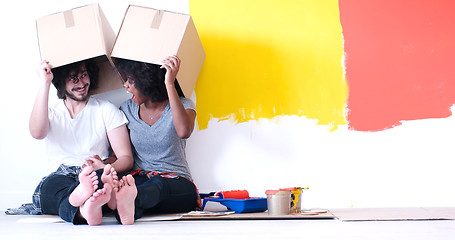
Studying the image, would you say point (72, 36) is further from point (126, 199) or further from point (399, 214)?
point (399, 214)

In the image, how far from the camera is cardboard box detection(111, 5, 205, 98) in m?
1.85

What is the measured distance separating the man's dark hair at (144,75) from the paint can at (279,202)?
0.59m

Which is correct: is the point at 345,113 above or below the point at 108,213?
above

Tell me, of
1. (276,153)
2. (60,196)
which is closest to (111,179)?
A: (60,196)

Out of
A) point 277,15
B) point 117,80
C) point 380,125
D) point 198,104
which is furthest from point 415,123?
point 117,80

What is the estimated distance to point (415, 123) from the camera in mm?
2168

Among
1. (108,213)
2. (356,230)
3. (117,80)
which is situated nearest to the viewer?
(356,230)

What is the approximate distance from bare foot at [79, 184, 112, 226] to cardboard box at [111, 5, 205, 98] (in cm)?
55

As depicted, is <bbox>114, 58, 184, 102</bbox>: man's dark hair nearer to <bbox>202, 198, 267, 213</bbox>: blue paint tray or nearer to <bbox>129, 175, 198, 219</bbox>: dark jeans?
<bbox>129, 175, 198, 219</bbox>: dark jeans

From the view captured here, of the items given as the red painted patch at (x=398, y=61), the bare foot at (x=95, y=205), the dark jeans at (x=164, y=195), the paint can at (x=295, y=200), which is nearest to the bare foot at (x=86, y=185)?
the bare foot at (x=95, y=205)

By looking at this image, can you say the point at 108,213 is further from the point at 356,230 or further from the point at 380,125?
the point at 380,125

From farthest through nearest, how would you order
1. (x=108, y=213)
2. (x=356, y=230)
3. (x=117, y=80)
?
(x=117, y=80), (x=108, y=213), (x=356, y=230)

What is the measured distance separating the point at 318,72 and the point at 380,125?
13.4 inches

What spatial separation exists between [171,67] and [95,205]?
568 mm
